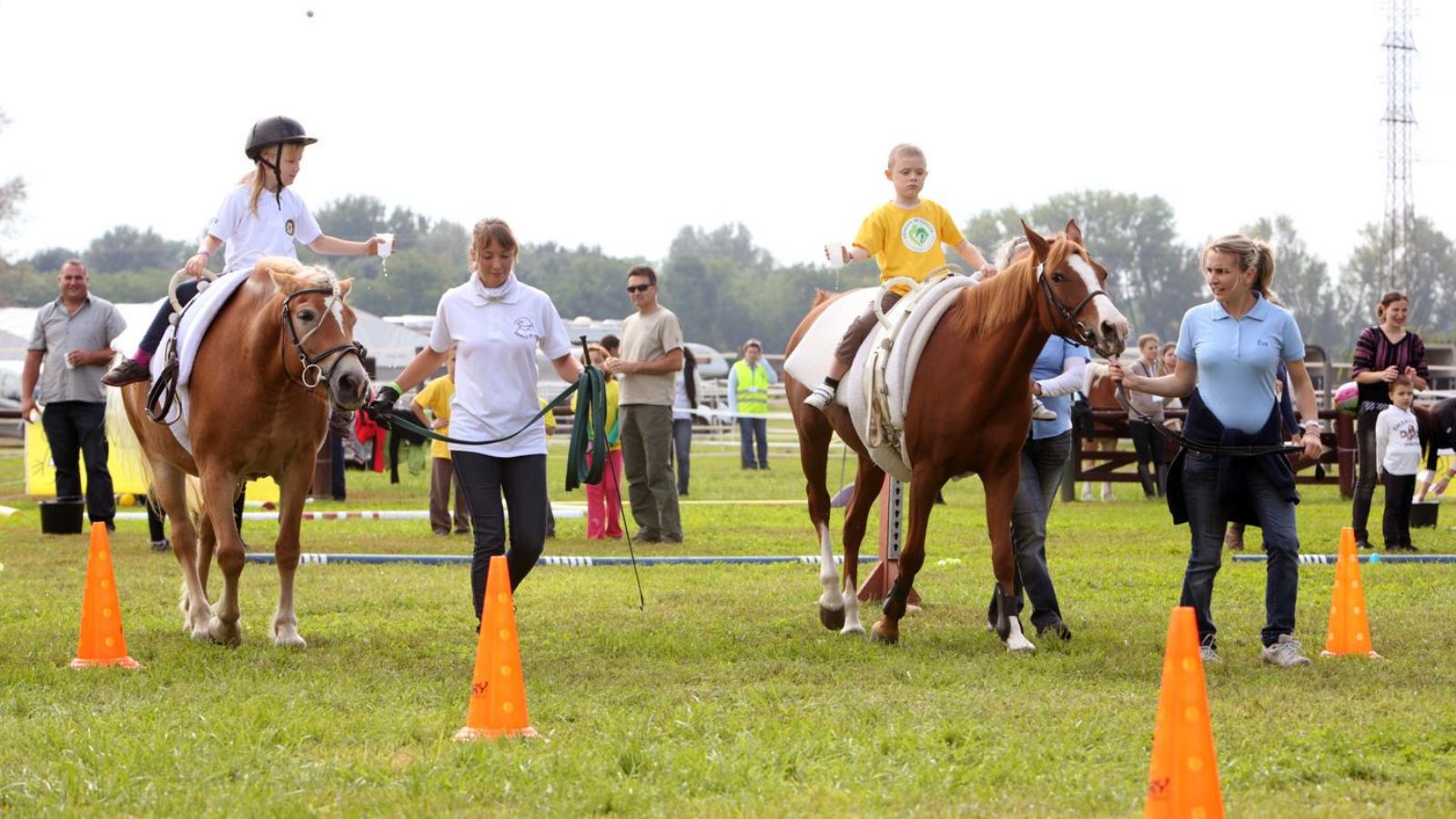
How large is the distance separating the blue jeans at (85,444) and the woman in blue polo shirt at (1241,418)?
9.32 meters

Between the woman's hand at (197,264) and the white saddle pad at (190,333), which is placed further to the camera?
the woman's hand at (197,264)

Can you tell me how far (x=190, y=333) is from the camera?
26.6 feet

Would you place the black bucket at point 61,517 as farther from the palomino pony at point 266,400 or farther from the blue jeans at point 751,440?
the blue jeans at point 751,440

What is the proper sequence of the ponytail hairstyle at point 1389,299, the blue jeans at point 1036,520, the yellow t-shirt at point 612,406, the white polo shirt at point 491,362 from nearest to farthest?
the white polo shirt at point 491,362, the blue jeans at point 1036,520, the ponytail hairstyle at point 1389,299, the yellow t-shirt at point 612,406

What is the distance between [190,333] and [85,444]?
6.45 m

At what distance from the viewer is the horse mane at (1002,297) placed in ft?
24.7

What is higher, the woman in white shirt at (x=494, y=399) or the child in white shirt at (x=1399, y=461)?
the woman in white shirt at (x=494, y=399)

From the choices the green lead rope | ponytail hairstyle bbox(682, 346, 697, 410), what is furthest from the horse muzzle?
ponytail hairstyle bbox(682, 346, 697, 410)

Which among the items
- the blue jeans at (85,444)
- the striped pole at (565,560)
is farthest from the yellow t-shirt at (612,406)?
the blue jeans at (85,444)

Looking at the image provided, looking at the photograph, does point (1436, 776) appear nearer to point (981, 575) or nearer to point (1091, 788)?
point (1091, 788)

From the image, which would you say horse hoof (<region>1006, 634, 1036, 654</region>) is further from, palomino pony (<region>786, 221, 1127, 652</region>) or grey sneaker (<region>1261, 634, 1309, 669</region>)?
grey sneaker (<region>1261, 634, 1309, 669</region>)

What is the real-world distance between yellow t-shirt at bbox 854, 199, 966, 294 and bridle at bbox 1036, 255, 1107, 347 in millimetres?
1469

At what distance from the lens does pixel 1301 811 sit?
14.8 feet

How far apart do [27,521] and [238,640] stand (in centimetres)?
911
